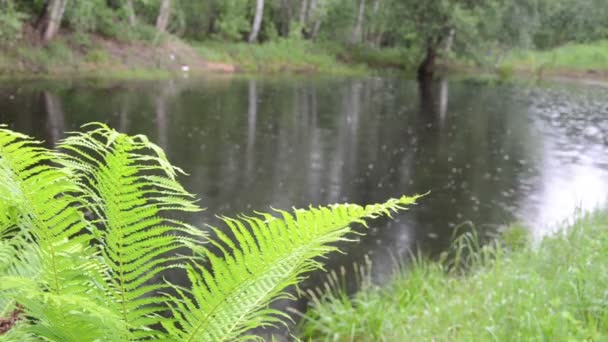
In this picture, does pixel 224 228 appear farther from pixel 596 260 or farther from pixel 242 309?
pixel 242 309

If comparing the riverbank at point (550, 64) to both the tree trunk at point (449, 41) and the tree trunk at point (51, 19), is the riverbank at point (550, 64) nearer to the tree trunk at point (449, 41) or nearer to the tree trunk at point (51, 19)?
the tree trunk at point (449, 41)

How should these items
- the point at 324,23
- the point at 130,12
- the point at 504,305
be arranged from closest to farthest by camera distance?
the point at 504,305, the point at 130,12, the point at 324,23

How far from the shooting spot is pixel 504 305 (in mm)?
3553

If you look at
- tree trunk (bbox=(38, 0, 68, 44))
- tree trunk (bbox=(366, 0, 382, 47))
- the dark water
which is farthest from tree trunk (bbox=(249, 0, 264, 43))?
tree trunk (bbox=(38, 0, 68, 44))

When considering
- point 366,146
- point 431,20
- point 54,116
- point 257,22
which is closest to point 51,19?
point 54,116

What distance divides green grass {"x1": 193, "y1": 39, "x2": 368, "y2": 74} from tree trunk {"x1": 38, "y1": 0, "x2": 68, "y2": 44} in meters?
7.76

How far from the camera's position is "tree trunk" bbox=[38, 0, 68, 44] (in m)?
22.1

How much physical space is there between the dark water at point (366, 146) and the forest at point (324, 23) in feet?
14.6

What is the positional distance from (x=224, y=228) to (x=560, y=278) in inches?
168

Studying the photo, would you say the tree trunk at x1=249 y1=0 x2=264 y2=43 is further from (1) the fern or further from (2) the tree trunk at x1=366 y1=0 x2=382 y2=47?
(1) the fern

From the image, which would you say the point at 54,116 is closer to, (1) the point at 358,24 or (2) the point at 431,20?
(2) the point at 431,20

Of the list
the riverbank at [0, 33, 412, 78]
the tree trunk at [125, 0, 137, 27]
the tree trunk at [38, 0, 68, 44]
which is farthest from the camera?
the tree trunk at [125, 0, 137, 27]

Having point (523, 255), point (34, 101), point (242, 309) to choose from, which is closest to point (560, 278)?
point (523, 255)

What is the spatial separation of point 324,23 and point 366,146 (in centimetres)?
2806
